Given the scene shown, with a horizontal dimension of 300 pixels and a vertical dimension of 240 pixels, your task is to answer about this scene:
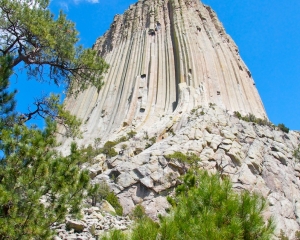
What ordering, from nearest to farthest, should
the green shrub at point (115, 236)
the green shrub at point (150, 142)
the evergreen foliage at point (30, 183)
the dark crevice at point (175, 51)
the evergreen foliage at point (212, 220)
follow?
1. the green shrub at point (115, 236)
2. the evergreen foliage at point (212, 220)
3. the evergreen foliage at point (30, 183)
4. the green shrub at point (150, 142)
5. the dark crevice at point (175, 51)

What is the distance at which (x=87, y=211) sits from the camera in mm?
13023

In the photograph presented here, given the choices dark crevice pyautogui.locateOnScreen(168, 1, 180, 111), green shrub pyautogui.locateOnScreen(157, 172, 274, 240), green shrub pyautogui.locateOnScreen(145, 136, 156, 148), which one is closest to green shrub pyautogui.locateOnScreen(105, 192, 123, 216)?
green shrub pyautogui.locateOnScreen(145, 136, 156, 148)

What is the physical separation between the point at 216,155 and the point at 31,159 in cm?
1633

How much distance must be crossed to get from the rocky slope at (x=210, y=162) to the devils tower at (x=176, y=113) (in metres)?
0.06

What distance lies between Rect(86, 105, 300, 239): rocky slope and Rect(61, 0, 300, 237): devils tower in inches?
2.3

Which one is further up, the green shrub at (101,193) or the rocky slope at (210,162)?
the rocky slope at (210,162)

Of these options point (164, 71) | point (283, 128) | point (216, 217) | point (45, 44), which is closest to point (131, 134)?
point (164, 71)

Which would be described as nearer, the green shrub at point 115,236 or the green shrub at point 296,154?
the green shrub at point 115,236

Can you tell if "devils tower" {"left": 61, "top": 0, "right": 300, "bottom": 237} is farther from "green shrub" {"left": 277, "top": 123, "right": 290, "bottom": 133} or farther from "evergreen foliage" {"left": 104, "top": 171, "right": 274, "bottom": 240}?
"evergreen foliage" {"left": 104, "top": 171, "right": 274, "bottom": 240}

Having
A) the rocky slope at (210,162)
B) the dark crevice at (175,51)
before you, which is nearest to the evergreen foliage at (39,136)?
the rocky slope at (210,162)

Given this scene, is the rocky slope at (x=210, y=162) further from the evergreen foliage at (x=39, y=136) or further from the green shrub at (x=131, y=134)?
the evergreen foliage at (x=39, y=136)

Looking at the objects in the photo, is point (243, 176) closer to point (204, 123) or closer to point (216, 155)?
point (216, 155)

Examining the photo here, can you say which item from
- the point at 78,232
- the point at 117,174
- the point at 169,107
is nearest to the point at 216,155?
the point at 117,174

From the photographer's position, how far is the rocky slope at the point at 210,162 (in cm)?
1828
